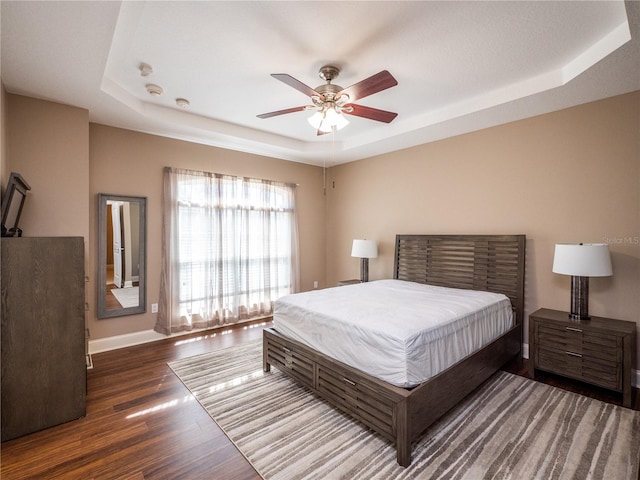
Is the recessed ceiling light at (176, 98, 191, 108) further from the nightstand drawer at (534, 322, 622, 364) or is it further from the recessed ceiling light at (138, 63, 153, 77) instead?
the nightstand drawer at (534, 322, 622, 364)

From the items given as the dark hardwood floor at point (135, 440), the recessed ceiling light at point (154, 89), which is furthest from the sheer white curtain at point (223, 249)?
the dark hardwood floor at point (135, 440)

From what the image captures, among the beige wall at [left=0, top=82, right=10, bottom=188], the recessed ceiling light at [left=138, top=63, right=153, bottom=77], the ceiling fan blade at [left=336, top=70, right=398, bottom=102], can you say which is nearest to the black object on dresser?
the beige wall at [left=0, top=82, right=10, bottom=188]

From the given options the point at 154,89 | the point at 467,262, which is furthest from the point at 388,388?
the point at 154,89

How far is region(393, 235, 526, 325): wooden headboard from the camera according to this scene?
3.38 m

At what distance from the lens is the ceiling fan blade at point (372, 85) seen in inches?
80.0

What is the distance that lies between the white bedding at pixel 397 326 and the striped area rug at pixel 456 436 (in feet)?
1.50

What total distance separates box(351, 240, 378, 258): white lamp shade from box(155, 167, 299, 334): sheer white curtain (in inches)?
47.0

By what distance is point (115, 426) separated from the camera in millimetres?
2221

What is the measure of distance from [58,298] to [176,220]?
1.98 meters

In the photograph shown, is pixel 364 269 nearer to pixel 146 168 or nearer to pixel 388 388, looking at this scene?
pixel 388 388

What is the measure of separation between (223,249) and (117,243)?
1.34 meters

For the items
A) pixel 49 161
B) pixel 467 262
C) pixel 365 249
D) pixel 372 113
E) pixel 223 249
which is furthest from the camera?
pixel 365 249

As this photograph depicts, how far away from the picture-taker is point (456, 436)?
6.86 feet

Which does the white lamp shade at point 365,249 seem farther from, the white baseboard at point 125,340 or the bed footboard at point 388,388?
the white baseboard at point 125,340
